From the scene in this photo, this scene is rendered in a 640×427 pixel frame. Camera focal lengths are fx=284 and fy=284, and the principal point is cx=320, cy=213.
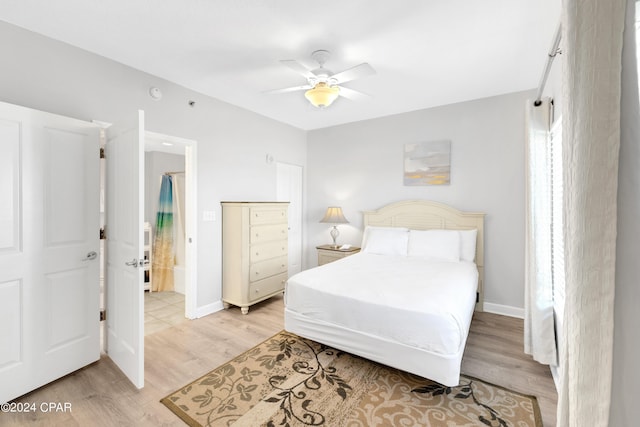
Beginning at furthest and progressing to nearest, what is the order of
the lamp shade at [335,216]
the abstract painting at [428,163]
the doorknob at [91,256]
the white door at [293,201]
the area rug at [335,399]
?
the white door at [293,201]
the lamp shade at [335,216]
the abstract painting at [428,163]
the doorknob at [91,256]
the area rug at [335,399]

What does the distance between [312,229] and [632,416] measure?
458 cm

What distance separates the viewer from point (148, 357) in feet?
8.30

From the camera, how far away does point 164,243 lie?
4.41m

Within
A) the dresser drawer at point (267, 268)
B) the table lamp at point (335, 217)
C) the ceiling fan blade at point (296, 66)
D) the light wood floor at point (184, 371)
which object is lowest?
the light wood floor at point (184, 371)

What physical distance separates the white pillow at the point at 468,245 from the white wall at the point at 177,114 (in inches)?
110

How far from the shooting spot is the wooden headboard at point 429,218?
11.7ft

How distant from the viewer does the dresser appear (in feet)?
11.6

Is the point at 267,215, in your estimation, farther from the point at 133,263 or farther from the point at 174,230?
the point at 133,263

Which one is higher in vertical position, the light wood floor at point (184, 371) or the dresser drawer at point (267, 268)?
the dresser drawer at point (267, 268)

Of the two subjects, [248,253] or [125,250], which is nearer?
[125,250]

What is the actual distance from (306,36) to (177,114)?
1762 mm

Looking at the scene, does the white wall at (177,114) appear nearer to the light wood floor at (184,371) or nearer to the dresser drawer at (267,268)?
the dresser drawer at (267,268)

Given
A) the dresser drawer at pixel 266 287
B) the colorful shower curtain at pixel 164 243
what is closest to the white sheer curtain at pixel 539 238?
the dresser drawer at pixel 266 287

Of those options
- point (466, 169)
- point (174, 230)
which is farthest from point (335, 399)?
point (174, 230)
